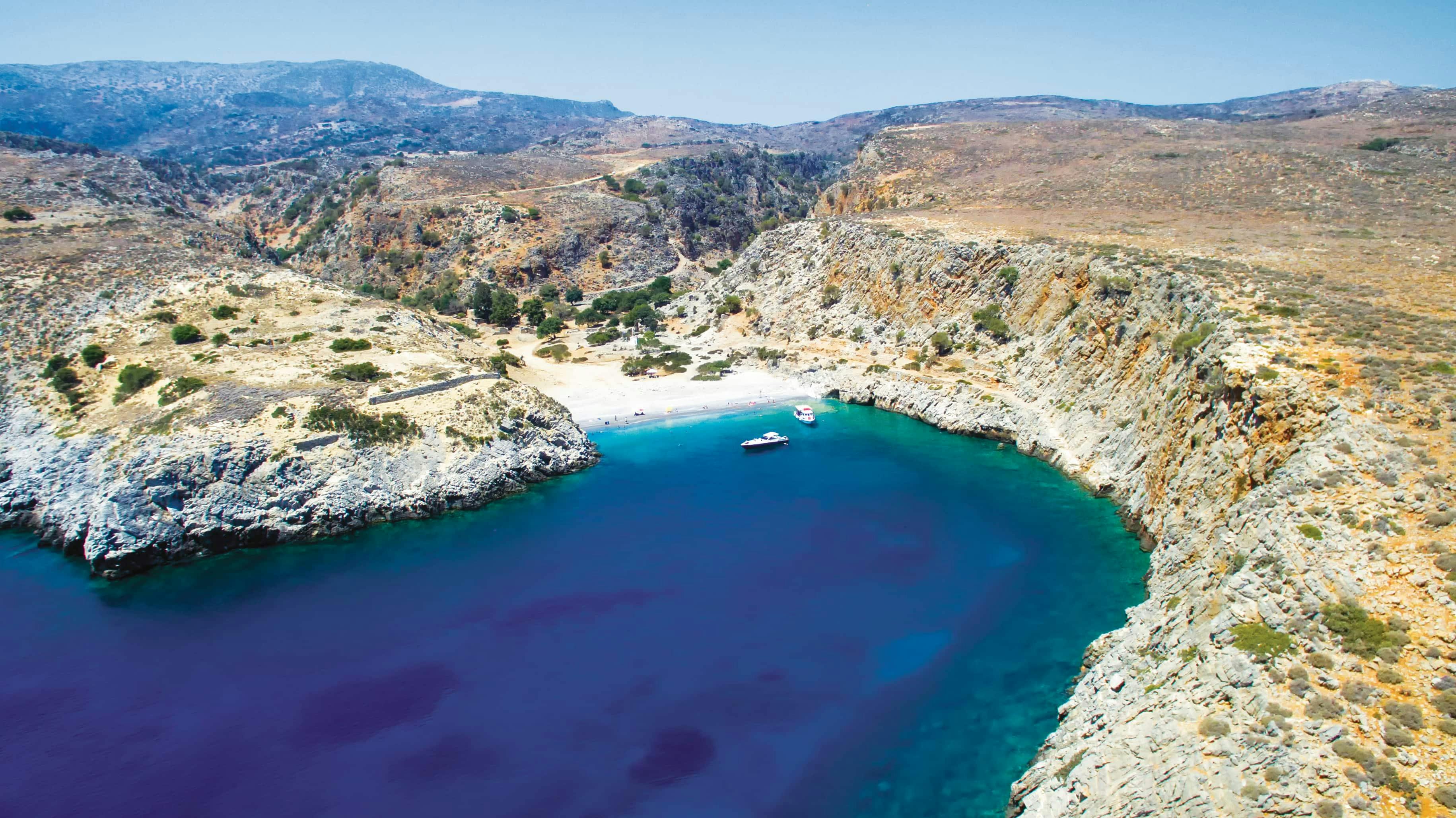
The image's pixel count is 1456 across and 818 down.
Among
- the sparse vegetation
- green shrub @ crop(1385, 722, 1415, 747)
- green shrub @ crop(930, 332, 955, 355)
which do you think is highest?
green shrub @ crop(930, 332, 955, 355)

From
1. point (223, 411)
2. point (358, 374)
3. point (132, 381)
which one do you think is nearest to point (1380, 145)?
point (358, 374)

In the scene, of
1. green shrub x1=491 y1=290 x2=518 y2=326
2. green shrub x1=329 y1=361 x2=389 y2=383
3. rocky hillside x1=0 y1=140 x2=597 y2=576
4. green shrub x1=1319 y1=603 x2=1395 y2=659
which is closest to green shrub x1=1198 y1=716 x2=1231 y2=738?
green shrub x1=1319 y1=603 x2=1395 y2=659

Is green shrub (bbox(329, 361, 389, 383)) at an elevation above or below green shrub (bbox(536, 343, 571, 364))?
above

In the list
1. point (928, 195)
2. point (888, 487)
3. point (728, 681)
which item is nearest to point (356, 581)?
point (728, 681)

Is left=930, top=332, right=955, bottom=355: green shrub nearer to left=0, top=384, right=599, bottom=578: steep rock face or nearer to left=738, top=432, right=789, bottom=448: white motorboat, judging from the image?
left=738, top=432, right=789, bottom=448: white motorboat

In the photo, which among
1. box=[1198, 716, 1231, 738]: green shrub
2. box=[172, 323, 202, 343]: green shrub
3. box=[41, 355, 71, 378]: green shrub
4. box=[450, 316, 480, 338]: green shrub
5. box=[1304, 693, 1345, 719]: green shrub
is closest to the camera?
box=[1304, 693, 1345, 719]: green shrub

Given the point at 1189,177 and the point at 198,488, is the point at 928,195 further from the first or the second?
the point at 198,488

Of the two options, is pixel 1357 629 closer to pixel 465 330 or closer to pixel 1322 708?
pixel 1322 708
